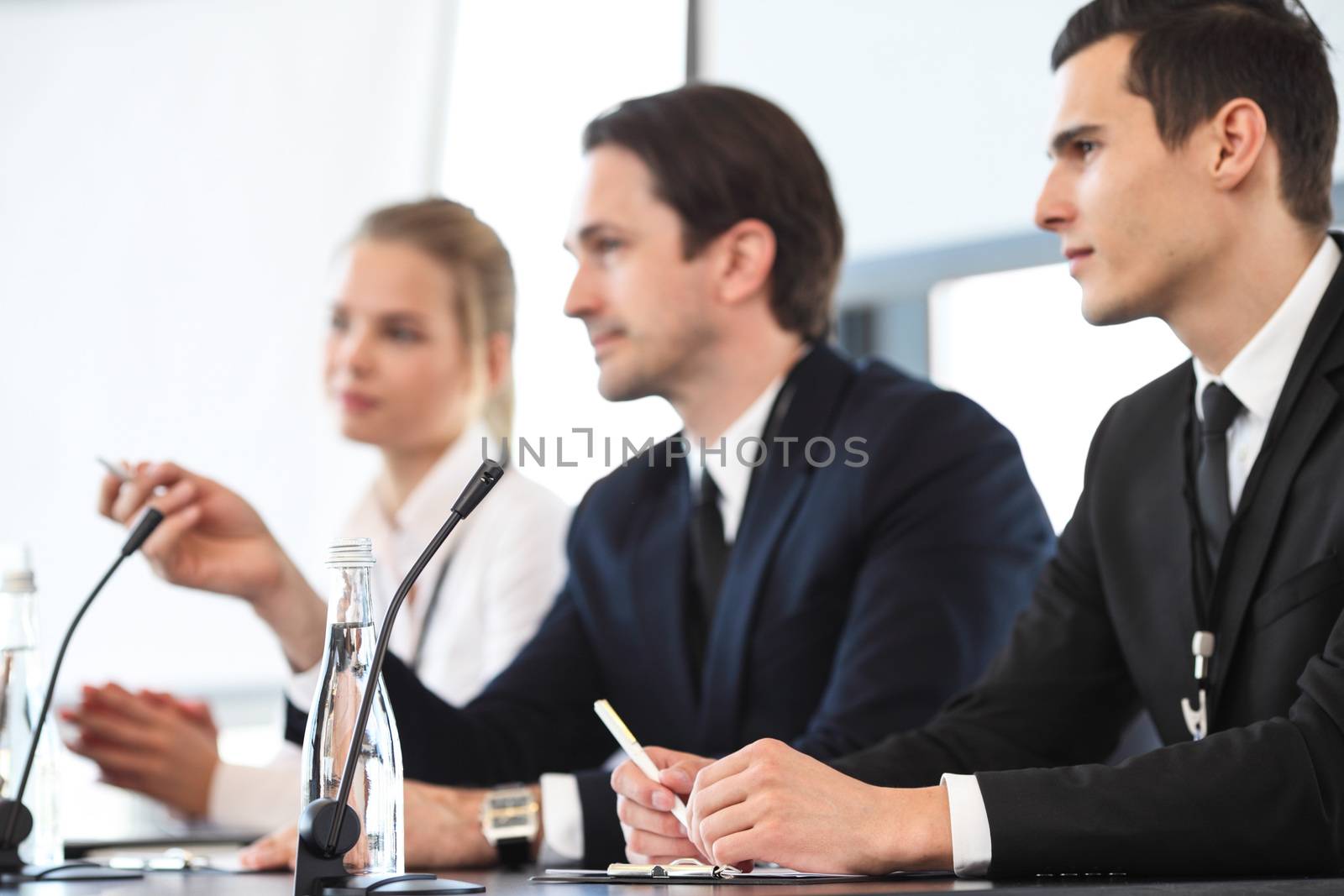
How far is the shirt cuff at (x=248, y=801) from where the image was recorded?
7.98 ft

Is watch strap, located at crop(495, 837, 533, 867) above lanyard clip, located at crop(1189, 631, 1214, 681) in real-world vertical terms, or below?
below

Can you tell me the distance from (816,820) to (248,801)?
59.3 inches

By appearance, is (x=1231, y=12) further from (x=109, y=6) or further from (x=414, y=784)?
(x=109, y=6)

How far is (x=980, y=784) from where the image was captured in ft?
3.95

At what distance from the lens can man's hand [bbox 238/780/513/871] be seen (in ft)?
5.59

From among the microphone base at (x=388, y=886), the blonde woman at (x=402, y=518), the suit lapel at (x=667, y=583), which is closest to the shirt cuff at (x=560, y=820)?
the suit lapel at (x=667, y=583)

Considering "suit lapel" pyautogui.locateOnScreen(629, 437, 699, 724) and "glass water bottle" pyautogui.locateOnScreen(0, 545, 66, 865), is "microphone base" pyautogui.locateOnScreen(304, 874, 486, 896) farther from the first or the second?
"suit lapel" pyautogui.locateOnScreen(629, 437, 699, 724)

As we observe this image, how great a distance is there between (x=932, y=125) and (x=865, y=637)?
141cm

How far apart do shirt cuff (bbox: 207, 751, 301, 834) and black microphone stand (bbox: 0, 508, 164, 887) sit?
2.78ft

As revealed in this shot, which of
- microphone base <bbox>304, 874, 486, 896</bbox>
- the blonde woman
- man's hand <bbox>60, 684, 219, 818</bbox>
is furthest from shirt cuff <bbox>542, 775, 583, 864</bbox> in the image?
man's hand <bbox>60, 684, 219, 818</bbox>

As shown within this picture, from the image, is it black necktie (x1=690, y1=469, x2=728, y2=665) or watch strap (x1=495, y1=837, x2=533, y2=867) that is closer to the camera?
watch strap (x1=495, y1=837, x2=533, y2=867)

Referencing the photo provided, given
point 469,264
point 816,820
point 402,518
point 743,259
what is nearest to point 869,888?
point 816,820

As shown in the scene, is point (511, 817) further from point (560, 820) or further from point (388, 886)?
point (388, 886)

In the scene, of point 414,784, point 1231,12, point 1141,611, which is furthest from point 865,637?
point 1231,12
